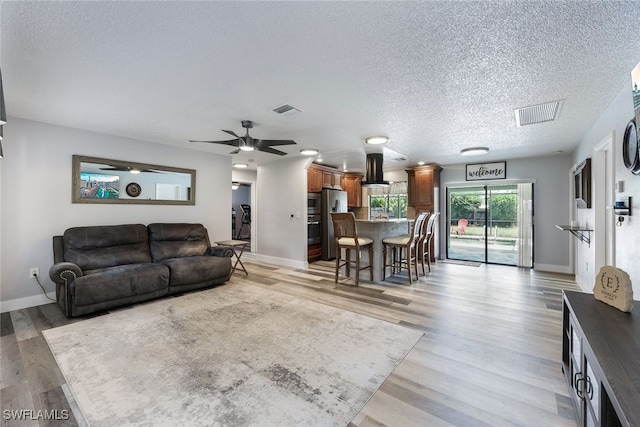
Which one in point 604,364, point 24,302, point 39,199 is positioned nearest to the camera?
point 604,364

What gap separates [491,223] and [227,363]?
6351 millimetres

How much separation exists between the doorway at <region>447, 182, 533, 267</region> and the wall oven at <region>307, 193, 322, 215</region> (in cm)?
326

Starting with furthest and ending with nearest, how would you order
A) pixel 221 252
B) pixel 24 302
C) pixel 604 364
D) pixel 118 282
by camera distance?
1. pixel 221 252
2. pixel 24 302
3. pixel 118 282
4. pixel 604 364

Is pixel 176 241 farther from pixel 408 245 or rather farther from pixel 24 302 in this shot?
pixel 408 245

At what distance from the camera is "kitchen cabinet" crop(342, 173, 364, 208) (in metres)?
7.68

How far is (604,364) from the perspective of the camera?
3.49 feet

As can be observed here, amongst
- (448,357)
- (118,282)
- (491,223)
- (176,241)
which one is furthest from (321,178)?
(448,357)

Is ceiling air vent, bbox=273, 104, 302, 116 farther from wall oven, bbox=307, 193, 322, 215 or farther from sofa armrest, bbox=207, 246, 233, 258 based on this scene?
wall oven, bbox=307, 193, 322, 215

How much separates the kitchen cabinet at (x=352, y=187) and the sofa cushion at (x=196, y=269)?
14.0 ft

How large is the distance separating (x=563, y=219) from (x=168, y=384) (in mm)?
6929

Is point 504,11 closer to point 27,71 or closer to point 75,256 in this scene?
point 27,71

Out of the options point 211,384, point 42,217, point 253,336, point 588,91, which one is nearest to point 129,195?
point 42,217

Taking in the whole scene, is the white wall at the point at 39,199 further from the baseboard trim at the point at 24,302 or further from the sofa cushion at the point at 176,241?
the sofa cushion at the point at 176,241

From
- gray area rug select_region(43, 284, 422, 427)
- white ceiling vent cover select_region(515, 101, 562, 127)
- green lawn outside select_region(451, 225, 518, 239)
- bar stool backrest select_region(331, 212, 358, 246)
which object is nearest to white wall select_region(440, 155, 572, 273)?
green lawn outside select_region(451, 225, 518, 239)
